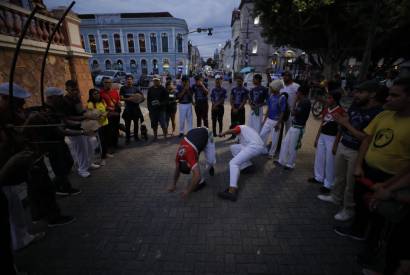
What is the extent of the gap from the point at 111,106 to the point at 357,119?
5315 millimetres

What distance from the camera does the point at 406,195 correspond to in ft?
6.13

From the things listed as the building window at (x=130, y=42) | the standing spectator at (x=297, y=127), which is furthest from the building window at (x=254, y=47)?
the standing spectator at (x=297, y=127)

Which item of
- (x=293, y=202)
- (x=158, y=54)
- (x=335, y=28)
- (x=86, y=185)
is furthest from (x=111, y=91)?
(x=158, y=54)

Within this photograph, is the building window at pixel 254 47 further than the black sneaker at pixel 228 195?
Yes

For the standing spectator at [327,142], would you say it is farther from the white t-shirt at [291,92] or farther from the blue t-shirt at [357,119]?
the white t-shirt at [291,92]

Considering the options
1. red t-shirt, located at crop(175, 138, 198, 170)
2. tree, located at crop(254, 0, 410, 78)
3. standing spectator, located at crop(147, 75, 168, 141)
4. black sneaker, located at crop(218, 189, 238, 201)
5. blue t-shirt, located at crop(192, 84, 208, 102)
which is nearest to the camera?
red t-shirt, located at crop(175, 138, 198, 170)

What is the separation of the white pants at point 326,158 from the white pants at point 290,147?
1.95 ft

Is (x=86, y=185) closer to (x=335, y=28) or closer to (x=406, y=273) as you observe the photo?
(x=406, y=273)

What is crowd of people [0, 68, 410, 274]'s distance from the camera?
6.66ft

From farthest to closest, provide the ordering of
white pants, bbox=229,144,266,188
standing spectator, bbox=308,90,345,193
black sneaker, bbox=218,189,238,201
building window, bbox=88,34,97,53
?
building window, bbox=88,34,97,53
white pants, bbox=229,144,266,188
black sneaker, bbox=218,189,238,201
standing spectator, bbox=308,90,345,193

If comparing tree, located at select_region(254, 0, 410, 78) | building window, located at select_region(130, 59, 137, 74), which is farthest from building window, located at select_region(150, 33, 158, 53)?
tree, located at select_region(254, 0, 410, 78)

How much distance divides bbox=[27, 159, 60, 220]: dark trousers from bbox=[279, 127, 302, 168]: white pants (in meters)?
4.49

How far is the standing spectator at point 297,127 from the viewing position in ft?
14.4

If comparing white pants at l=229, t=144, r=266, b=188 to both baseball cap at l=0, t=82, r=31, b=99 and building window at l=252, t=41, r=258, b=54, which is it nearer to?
baseball cap at l=0, t=82, r=31, b=99
